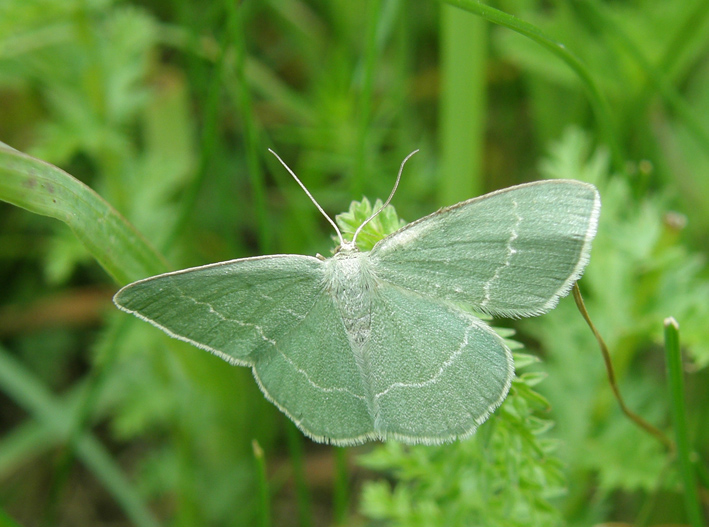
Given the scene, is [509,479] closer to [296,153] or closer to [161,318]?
[161,318]

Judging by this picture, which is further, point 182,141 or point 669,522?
point 182,141

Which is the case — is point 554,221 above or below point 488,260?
above

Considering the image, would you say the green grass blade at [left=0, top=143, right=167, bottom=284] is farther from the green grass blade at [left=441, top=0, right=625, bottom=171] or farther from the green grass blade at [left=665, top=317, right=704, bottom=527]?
the green grass blade at [left=665, top=317, right=704, bottom=527]

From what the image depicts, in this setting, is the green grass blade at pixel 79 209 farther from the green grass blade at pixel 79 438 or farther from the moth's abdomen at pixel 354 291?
the green grass blade at pixel 79 438

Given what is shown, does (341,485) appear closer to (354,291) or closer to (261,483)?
(261,483)

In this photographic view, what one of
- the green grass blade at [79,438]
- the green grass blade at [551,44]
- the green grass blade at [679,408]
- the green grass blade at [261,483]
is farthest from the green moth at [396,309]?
the green grass blade at [79,438]

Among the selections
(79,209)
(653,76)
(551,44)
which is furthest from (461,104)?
(79,209)

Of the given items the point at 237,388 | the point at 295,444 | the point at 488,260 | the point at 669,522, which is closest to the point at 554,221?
the point at 488,260
